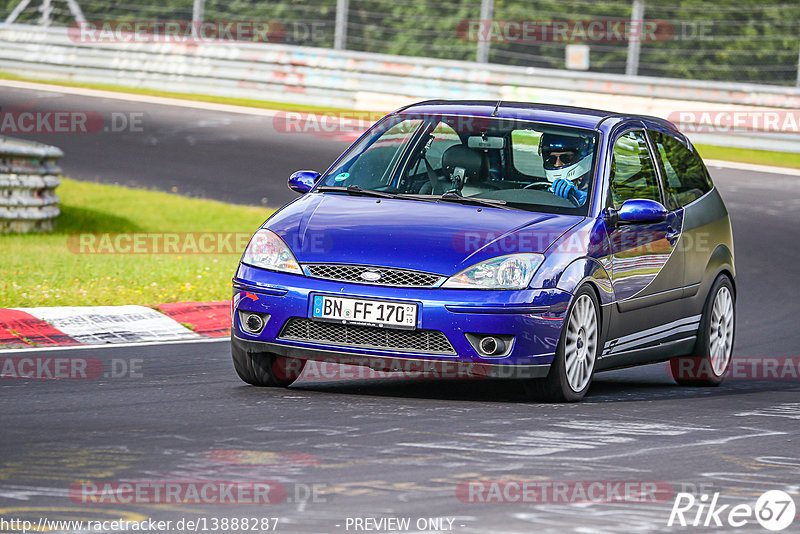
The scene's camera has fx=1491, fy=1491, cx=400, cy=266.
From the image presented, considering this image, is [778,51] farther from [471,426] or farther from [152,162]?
[471,426]

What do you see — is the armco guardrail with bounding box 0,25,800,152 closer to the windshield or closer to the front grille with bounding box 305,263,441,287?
the windshield

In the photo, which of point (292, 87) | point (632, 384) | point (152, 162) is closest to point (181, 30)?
point (292, 87)

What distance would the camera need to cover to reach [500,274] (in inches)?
293

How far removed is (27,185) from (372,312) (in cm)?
889

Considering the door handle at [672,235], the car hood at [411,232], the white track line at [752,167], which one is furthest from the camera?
the white track line at [752,167]

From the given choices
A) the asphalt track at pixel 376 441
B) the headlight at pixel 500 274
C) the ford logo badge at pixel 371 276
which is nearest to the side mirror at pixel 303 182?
the asphalt track at pixel 376 441

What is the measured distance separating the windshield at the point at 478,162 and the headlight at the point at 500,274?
2.34 ft

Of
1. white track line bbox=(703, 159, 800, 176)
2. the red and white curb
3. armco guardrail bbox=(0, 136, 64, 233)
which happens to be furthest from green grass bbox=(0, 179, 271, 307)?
white track line bbox=(703, 159, 800, 176)

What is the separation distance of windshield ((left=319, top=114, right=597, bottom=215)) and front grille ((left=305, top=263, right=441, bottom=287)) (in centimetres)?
94

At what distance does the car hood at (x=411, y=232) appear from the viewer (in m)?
7.43

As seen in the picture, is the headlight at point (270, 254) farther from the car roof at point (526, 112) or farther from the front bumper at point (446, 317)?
the car roof at point (526, 112)

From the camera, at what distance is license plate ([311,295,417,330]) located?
732 cm

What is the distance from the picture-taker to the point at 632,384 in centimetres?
958

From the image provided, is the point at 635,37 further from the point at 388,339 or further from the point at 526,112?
the point at 388,339
